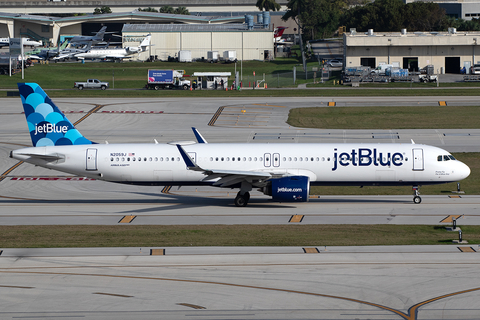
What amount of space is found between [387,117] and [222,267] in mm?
52260

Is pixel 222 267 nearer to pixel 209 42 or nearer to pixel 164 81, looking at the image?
pixel 164 81

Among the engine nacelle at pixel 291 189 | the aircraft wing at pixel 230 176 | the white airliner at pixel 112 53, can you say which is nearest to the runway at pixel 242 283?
the engine nacelle at pixel 291 189

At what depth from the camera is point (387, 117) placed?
240 feet

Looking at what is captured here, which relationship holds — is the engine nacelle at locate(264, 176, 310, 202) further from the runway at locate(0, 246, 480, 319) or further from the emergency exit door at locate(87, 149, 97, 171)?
the emergency exit door at locate(87, 149, 97, 171)

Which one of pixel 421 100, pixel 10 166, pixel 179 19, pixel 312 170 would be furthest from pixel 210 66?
pixel 312 170

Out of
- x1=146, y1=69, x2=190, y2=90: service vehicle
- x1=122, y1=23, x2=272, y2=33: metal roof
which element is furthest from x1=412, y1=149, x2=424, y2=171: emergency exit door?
x1=122, y1=23, x2=272, y2=33: metal roof

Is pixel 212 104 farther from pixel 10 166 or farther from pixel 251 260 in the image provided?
pixel 251 260

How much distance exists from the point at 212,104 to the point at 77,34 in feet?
353

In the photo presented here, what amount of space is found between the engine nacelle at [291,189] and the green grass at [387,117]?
33256 mm

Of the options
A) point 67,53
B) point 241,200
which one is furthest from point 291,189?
point 67,53

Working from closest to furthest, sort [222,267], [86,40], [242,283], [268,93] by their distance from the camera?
[242,283] < [222,267] < [268,93] < [86,40]

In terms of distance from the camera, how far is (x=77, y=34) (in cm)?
17900

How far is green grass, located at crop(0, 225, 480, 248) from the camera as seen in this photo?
1168 inches

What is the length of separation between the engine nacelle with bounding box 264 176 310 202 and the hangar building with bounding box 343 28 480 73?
82.5 meters
